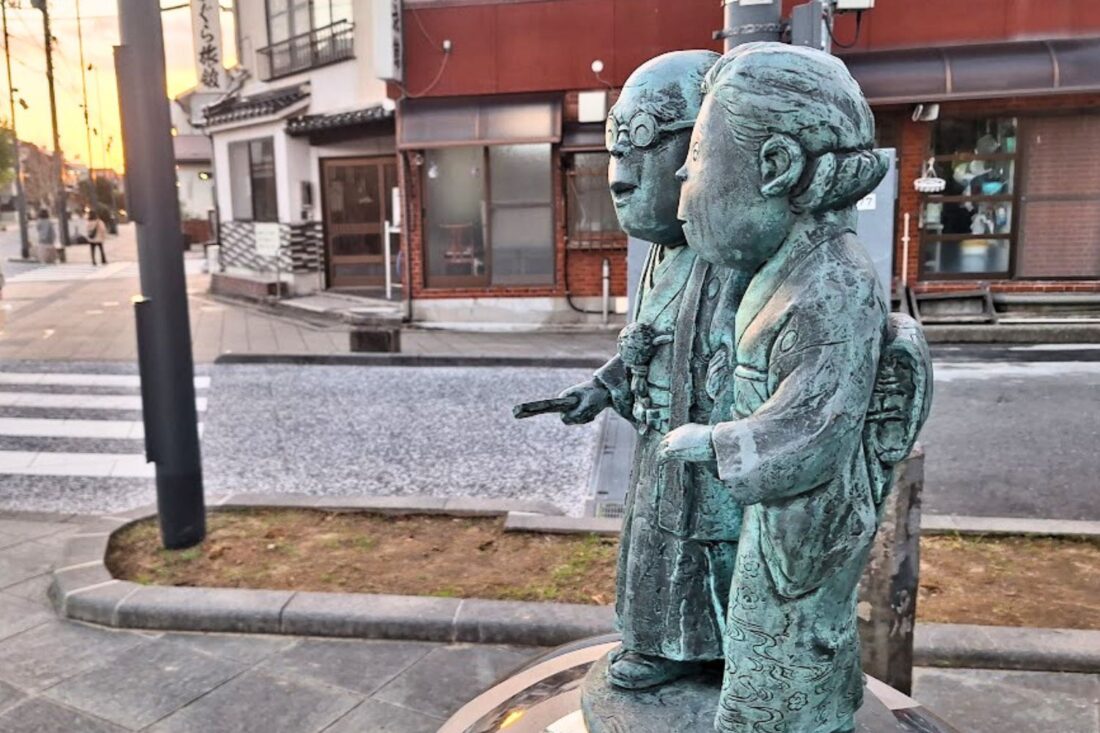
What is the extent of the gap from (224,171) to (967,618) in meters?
18.8

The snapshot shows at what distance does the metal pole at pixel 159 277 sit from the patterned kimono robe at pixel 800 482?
3726mm

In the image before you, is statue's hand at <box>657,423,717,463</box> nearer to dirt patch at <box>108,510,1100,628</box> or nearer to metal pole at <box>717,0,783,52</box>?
dirt patch at <box>108,510,1100,628</box>

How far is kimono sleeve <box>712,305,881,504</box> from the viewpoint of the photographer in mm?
1556

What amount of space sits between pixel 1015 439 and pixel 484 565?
4.88 metres

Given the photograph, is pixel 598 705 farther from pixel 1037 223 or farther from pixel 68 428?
pixel 1037 223

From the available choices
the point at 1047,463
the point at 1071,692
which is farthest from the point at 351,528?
the point at 1047,463

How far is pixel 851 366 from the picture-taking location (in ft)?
5.25

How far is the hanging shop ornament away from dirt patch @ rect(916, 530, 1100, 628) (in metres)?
7.99

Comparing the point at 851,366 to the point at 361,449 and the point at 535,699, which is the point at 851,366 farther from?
the point at 361,449

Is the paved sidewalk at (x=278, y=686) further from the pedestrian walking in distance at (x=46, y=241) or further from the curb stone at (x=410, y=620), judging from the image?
the pedestrian walking in distance at (x=46, y=241)

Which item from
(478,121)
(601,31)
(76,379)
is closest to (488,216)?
(478,121)

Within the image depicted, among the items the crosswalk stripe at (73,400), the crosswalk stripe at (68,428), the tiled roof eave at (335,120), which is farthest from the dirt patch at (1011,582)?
the tiled roof eave at (335,120)

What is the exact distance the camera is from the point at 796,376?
1594 millimetres

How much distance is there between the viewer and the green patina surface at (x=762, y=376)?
1.60m
